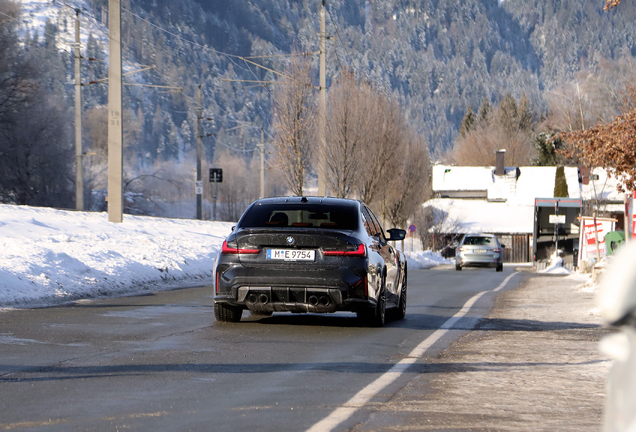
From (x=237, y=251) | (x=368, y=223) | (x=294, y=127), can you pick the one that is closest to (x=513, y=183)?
(x=294, y=127)

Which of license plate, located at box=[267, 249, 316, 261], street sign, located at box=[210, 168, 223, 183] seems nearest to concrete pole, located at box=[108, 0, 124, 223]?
license plate, located at box=[267, 249, 316, 261]

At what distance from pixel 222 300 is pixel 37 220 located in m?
16.0

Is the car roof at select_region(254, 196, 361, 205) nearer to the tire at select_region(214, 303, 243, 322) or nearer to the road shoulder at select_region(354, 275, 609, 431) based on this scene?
the tire at select_region(214, 303, 243, 322)

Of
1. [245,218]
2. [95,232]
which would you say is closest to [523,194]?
[95,232]

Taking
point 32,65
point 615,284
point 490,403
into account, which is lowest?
point 490,403

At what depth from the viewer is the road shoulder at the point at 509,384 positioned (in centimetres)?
561

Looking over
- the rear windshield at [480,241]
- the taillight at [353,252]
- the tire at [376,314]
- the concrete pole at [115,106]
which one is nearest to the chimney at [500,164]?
the rear windshield at [480,241]

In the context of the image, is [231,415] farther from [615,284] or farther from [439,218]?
[439,218]

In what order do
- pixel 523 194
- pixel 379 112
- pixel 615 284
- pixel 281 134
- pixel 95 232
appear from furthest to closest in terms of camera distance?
1. pixel 523 194
2. pixel 379 112
3. pixel 281 134
4. pixel 95 232
5. pixel 615 284

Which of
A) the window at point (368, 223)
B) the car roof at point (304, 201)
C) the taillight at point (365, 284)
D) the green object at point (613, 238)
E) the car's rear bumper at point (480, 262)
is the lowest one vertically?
the car's rear bumper at point (480, 262)

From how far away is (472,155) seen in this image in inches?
4904

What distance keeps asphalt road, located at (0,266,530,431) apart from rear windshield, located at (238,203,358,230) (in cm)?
119

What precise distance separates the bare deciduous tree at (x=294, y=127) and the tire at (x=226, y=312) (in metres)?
30.6

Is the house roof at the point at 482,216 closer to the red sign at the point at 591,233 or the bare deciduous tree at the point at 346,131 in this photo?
the bare deciduous tree at the point at 346,131
